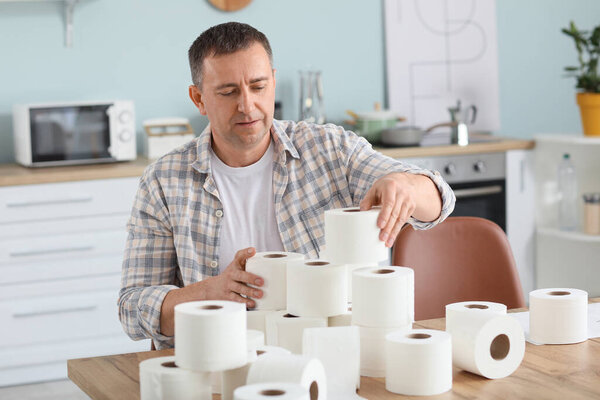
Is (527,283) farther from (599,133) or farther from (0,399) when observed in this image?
(0,399)

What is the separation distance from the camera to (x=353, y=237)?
5.64ft

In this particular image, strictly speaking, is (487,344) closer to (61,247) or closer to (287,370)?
(287,370)

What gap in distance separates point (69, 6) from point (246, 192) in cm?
216

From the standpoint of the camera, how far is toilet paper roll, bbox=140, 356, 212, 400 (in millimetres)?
1457

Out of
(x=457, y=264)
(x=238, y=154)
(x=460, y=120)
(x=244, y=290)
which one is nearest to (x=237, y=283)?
(x=244, y=290)

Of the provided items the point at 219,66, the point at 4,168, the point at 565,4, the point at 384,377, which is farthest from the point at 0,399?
the point at 565,4

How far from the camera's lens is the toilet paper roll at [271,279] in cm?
177

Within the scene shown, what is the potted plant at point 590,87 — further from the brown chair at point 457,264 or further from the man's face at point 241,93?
the man's face at point 241,93

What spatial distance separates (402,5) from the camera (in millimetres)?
4645

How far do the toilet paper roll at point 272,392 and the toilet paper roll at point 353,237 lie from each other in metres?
0.40

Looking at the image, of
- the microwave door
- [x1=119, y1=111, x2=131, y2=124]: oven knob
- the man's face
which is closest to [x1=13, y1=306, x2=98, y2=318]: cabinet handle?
the microwave door

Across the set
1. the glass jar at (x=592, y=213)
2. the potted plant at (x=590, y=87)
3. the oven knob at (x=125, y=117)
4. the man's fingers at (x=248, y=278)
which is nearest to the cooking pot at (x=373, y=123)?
the potted plant at (x=590, y=87)

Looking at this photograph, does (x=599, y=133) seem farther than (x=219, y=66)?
Yes

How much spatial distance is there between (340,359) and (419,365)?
0.44ft
